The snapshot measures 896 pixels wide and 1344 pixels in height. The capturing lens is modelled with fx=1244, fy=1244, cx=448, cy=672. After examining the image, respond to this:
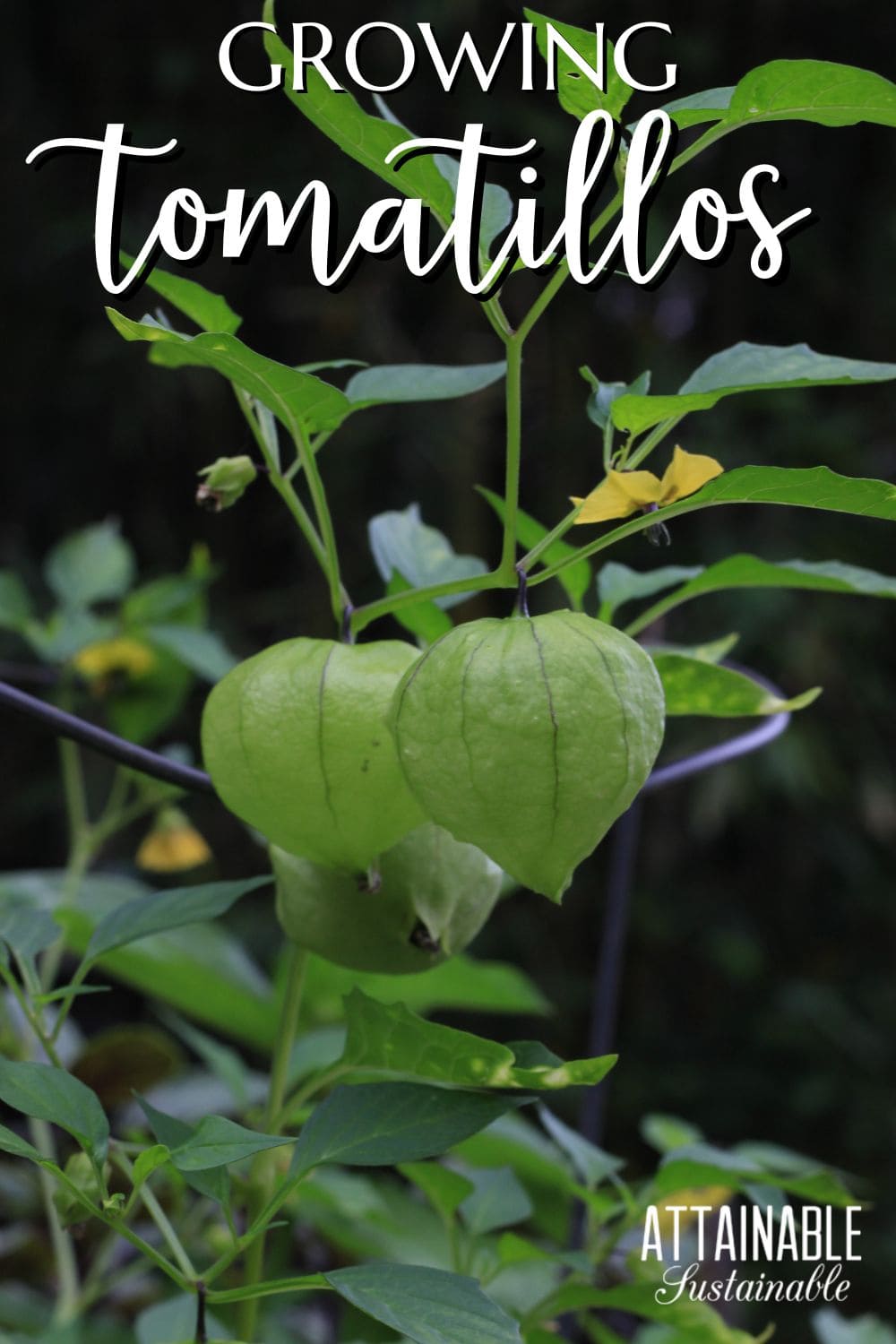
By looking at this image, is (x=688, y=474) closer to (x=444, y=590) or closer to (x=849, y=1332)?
(x=444, y=590)

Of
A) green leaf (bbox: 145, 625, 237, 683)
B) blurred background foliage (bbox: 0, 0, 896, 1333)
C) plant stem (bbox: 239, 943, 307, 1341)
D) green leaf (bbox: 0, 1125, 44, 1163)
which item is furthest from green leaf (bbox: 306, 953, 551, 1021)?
blurred background foliage (bbox: 0, 0, 896, 1333)

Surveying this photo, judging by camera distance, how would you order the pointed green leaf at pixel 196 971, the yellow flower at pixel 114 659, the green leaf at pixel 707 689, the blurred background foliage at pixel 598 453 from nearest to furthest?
the green leaf at pixel 707 689
the yellow flower at pixel 114 659
the pointed green leaf at pixel 196 971
the blurred background foliage at pixel 598 453

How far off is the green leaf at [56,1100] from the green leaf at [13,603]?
0.36 meters

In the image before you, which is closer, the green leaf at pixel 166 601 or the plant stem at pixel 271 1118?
the plant stem at pixel 271 1118

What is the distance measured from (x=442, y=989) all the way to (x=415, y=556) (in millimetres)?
408

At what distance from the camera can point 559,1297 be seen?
33cm

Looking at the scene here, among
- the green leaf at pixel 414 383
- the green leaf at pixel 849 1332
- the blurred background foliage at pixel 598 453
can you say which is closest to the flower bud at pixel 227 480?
the green leaf at pixel 414 383

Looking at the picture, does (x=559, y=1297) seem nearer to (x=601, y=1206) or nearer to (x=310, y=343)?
(x=601, y=1206)

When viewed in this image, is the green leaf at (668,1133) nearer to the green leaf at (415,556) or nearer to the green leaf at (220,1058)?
the green leaf at (220,1058)

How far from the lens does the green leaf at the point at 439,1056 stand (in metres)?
0.24

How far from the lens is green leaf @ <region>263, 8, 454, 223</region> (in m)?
0.22

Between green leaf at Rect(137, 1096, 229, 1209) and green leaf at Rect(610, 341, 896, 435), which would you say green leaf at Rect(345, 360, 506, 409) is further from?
green leaf at Rect(137, 1096, 229, 1209)

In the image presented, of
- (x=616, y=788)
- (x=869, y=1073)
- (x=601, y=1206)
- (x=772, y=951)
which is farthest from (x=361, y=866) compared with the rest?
(x=772, y=951)

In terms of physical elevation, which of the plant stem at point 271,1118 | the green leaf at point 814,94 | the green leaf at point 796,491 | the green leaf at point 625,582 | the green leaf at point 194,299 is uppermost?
the green leaf at point 814,94
